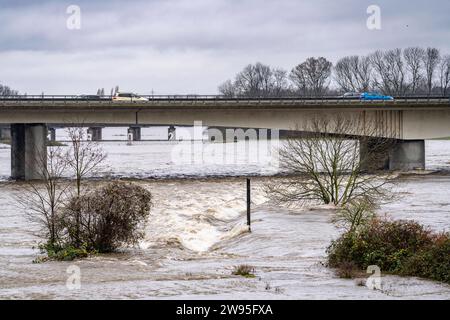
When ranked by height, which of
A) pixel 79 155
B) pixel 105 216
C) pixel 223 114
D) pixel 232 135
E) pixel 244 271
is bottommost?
pixel 244 271

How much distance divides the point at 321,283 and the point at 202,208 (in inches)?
1064

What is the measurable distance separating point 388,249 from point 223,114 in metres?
53.4

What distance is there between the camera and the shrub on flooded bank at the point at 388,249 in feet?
75.7

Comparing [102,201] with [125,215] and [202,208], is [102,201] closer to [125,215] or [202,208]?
[125,215]

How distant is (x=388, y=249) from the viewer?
976 inches

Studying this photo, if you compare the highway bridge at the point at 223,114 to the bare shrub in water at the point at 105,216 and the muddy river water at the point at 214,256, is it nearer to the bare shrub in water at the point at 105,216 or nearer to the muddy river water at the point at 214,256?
the muddy river water at the point at 214,256

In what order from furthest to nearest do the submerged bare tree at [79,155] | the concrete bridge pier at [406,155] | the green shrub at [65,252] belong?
the concrete bridge pier at [406,155]
the submerged bare tree at [79,155]
the green shrub at [65,252]

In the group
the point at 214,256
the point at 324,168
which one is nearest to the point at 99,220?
the point at 214,256

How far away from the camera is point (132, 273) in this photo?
24.6 metres

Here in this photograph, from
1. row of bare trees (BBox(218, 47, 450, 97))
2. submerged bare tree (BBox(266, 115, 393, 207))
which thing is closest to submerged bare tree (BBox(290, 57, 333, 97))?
row of bare trees (BBox(218, 47, 450, 97))

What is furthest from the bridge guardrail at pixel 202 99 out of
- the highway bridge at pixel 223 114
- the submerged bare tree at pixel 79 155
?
the submerged bare tree at pixel 79 155

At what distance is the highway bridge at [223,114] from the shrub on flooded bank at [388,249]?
48.9 m

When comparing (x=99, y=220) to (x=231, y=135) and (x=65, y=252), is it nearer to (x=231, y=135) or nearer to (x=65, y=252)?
(x=65, y=252)
